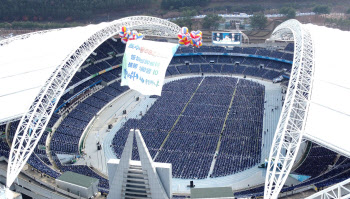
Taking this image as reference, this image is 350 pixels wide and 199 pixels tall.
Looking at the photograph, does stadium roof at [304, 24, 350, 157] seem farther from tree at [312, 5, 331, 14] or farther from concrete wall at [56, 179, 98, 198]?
tree at [312, 5, 331, 14]

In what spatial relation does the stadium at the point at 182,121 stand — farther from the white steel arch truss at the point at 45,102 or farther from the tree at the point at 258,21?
the tree at the point at 258,21

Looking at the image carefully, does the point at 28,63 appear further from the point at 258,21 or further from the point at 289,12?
the point at 289,12

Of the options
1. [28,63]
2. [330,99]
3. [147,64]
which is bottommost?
[330,99]

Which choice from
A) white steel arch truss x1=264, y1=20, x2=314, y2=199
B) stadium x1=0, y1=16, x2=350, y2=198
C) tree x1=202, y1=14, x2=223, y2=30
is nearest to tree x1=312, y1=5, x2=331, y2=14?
tree x1=202, y1=14, x2=223, y2=30

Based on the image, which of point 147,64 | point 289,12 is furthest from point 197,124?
point 289,12

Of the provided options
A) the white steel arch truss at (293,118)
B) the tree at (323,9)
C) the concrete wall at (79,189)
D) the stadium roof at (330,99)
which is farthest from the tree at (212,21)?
the concrete wall at (79,189)

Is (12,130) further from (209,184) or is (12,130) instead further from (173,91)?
(173,91)

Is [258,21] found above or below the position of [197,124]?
above
